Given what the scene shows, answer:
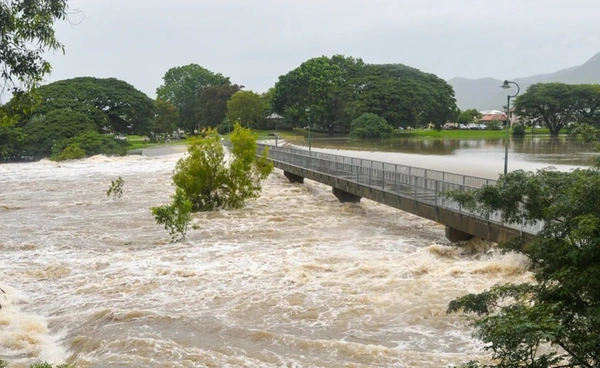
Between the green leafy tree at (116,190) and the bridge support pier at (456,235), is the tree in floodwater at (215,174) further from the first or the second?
the bridge support pier at (456,235)

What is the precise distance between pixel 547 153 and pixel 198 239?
142ft

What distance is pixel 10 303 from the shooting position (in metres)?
14.3

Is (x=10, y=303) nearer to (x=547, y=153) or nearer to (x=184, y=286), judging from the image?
(x=184, y=286)

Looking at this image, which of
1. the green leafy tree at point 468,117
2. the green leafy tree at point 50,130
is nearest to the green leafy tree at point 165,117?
the green leafy tree at point 50,130

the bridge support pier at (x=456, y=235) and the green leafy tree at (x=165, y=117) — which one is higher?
the green leafy tree at (x=165, y=117)

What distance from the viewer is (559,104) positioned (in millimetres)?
82500

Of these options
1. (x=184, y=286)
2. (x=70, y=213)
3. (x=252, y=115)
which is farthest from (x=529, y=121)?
(x=184, y=286)

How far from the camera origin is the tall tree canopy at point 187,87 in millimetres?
120000

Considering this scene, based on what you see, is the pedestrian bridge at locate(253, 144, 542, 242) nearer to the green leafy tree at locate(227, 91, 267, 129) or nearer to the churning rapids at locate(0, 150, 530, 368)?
the churning rapids at locate(0, 150, 530, 368)

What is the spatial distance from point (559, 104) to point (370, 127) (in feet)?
89.3

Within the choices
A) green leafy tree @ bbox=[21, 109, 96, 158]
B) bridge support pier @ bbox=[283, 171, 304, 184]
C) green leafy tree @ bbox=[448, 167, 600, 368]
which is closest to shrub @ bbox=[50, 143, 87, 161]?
green leafy tree @ bbox=[21, 109, 96, 158]

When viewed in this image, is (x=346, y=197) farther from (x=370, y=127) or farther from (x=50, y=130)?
(x=370, y=127)

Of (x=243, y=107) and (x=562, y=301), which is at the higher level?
(x=243, y=107)

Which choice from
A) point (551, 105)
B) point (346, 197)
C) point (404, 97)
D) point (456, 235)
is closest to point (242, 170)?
point (346, 197)
